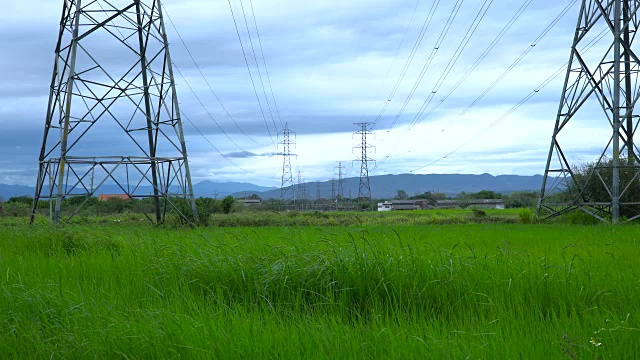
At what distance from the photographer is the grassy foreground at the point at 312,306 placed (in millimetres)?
4438

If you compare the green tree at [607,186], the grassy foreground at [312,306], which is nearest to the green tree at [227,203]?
the green tree at [607,186]

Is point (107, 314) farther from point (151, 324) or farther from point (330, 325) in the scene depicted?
point (330, 325)

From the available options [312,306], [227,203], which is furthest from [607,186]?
[227,203]

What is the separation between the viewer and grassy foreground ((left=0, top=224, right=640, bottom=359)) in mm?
4438

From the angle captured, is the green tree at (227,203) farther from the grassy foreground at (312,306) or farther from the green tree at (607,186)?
the grassy foreground at (312,306)

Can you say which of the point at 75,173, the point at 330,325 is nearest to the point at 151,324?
the point at 330,325

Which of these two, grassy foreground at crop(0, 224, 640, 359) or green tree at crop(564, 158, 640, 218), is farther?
green tree at crop(564, 158, 640, 218)

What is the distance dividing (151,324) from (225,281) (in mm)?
1985

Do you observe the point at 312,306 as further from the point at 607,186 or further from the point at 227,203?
the point at 227,203

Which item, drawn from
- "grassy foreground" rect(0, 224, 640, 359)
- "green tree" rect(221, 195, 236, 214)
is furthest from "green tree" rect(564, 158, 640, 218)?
"green tree" rect(221, 195, 236, 214)

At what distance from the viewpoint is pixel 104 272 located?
7777mm

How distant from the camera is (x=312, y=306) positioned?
6047mm

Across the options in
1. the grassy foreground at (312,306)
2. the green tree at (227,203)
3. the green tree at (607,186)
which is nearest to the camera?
the grassy foreground at (312,306)

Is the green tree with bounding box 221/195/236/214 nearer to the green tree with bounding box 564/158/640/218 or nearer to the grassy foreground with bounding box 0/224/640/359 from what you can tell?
the green tree with bounding box 564/158/640/218
